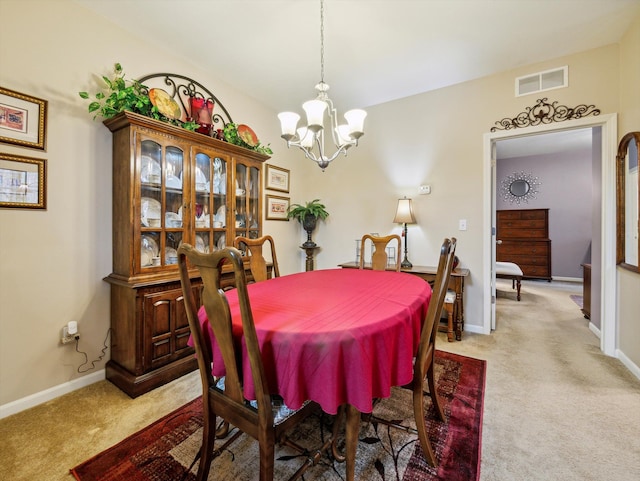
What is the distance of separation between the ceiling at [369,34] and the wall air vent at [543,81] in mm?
139

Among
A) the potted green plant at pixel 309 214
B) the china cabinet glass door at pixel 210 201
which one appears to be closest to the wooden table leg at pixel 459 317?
the potted green plant at pixel 309 214

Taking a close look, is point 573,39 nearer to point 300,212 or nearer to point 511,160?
point 300,212

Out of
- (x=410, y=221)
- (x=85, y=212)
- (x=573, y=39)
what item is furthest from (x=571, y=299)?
(x=85, y=212)

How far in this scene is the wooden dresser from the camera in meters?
5.93

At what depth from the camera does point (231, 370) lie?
1.08 meters

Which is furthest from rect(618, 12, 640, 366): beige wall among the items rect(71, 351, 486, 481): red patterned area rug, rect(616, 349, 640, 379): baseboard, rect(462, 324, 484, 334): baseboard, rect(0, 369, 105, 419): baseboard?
rect(0, 369, 105, 419): baseboard

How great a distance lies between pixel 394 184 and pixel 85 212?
310 cm

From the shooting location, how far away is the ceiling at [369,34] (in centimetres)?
207

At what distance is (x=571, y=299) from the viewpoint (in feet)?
14.7

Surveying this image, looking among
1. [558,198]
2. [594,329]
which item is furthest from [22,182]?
[558,198]

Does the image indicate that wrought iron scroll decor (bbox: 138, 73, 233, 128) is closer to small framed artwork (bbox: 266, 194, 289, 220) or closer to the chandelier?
small framed artwork (bbox: 266, 194, 289, 220)

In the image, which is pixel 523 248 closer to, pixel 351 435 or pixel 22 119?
pixel 351 435

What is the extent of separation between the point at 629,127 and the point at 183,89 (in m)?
3.86

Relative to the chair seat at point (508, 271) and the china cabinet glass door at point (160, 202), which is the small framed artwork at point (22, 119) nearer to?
the china cabinet glass door at point (160, 202)
